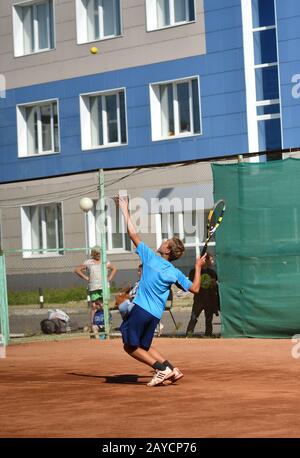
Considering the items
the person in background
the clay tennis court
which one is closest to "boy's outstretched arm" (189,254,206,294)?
the clay tennis court

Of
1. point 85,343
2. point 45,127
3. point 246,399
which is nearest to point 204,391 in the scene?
point 246,399

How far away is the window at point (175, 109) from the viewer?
99.0ft

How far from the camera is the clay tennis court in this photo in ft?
26.9

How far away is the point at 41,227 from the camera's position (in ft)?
107

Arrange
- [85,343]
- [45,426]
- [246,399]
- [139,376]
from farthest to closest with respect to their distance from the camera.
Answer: [85,343] → [139,376] → [246,399] → [45,426]

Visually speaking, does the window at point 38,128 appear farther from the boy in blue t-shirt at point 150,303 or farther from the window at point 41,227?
the boy in blue t-shirt at point 150,303

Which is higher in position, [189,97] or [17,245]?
[189,97]

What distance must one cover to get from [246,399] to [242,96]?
19.9 metres

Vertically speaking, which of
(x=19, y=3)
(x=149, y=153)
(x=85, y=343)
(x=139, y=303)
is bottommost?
(x=85, y=343)

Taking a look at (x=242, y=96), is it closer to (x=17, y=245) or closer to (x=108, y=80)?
(x=108, y=80)

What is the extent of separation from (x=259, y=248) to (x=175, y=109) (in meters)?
14.7

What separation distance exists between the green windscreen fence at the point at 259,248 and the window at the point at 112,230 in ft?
30.0

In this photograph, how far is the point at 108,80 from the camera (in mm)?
31453

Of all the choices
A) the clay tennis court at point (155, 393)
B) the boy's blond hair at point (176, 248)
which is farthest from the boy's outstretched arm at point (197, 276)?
the clay tennis court at point (155, 393)
